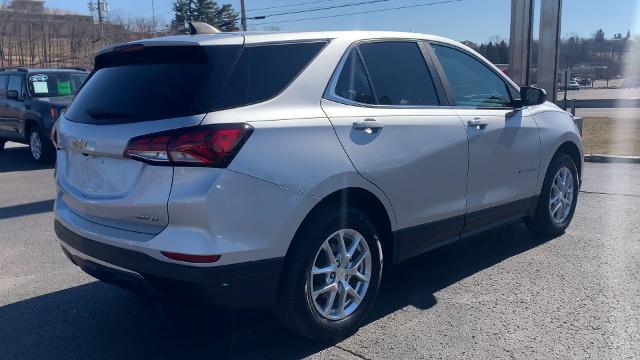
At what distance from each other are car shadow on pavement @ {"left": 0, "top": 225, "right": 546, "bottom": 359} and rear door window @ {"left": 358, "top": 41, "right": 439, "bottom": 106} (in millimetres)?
1409

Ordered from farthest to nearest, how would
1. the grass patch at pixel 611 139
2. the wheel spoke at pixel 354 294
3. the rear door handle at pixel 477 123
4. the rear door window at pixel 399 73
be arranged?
1. the grass patch at pixel 611 139
2. the rear door handle at pixel 477 123
3. the rear door window at pixel 399 73
4. the wheel spoke at pixel 354 294

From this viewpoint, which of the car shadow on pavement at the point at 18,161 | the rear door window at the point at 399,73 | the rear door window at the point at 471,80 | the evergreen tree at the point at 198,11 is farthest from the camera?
the evergreen tree at the point at 198,11

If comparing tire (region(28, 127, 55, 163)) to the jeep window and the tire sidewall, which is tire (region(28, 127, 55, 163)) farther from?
the tire sidewall

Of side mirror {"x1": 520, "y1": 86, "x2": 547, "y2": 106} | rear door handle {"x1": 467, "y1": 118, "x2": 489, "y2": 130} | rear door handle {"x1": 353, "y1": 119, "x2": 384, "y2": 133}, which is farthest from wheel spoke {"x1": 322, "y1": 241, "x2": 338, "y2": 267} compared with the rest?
side mirror {"x1": 520, "y1": 86, "x2": 547, "y2": 106}

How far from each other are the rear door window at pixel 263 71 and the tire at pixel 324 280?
2.53ft

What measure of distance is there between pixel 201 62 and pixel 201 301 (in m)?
1.26

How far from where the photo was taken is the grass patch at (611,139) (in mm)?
11646

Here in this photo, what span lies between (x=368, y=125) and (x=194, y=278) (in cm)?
138

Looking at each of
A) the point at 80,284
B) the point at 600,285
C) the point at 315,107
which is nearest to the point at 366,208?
the point at 315,107

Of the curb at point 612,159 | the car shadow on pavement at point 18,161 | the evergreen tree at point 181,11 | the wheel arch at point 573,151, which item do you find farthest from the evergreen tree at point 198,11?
the wheel arch at point 573,151

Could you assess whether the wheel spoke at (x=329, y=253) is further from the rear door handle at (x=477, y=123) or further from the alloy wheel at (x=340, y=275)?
the rear door handle at (x=477, y=123)

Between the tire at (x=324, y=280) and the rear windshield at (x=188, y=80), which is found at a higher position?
the rear windshield at (x=188, y=80)

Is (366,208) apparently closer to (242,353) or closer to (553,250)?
(242,353)

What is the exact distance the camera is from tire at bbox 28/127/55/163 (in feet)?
38.5
